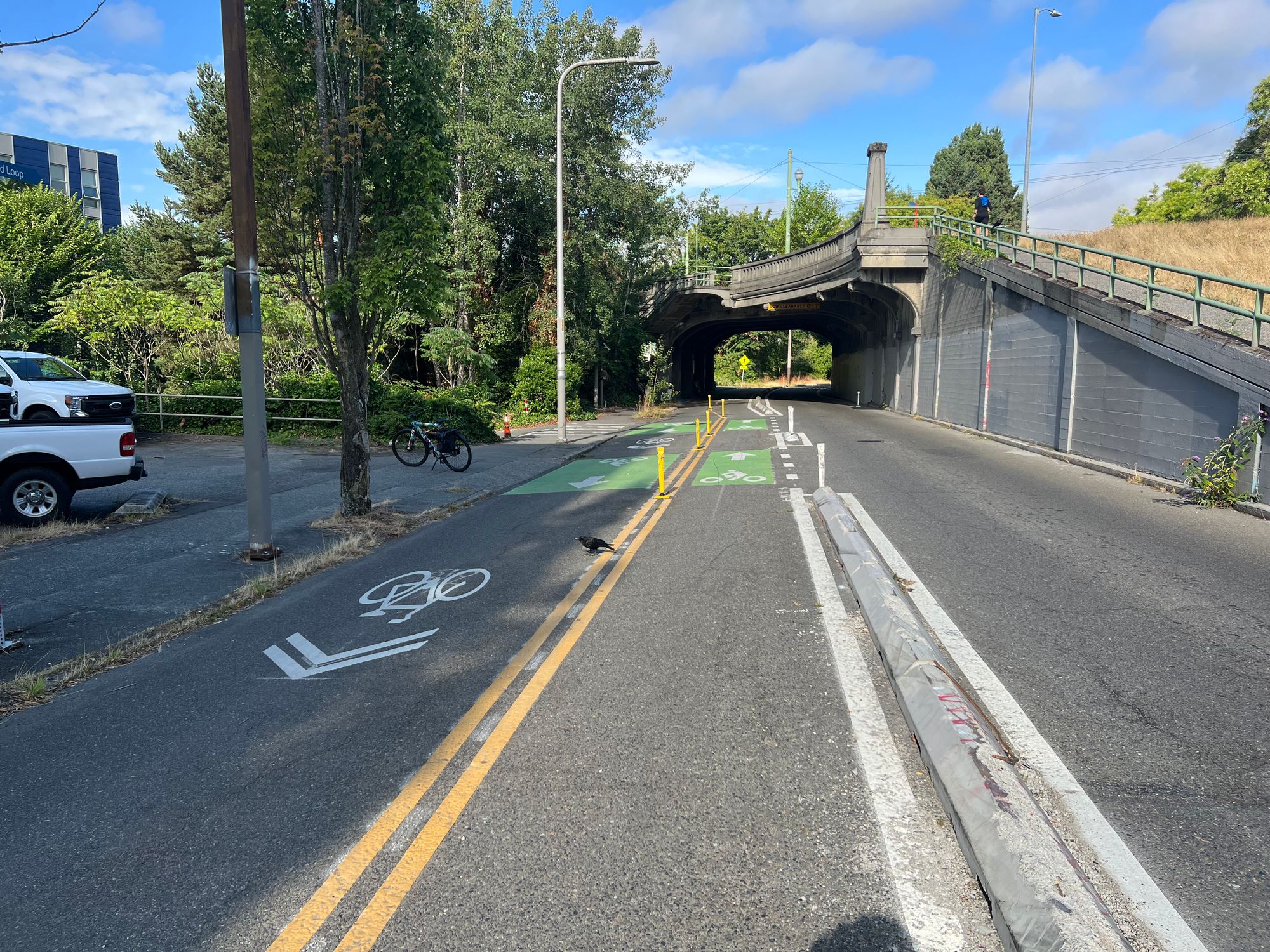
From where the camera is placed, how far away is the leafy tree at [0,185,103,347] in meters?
37.3

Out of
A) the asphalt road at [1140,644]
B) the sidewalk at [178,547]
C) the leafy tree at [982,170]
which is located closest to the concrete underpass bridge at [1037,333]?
the asphalt road at [1140,644]

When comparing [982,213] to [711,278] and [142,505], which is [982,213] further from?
[142,505]

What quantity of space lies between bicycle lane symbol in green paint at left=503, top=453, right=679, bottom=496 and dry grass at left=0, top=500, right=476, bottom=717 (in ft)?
8.56

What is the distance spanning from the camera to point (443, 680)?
17.4 ft

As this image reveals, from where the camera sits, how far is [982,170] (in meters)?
83.6

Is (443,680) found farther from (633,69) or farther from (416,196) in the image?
(633,69)

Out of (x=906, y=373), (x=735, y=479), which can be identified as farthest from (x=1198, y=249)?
(x=906, y=373)

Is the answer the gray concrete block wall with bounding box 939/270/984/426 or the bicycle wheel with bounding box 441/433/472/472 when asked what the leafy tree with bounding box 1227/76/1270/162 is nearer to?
the gray concrete block wall with bounding box 939/270/984/426

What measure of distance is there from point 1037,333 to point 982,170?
75.0 meters

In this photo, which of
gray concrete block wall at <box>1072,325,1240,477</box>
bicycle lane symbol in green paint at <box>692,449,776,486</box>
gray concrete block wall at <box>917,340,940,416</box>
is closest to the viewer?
gray concrete block wall at <box>1072,325,1240,477</box>

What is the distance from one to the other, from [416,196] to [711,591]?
7091 mm

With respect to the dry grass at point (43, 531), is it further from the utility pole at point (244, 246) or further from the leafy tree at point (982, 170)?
the leafy tree at point (982, 170)

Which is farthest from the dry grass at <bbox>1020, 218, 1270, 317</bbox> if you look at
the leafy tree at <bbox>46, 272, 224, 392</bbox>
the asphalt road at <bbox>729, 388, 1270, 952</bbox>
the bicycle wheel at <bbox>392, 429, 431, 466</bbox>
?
the leafy tree at <bbox>46, 272, 224, 392</bbox>

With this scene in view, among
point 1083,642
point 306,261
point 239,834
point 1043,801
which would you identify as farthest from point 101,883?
point 306,261
